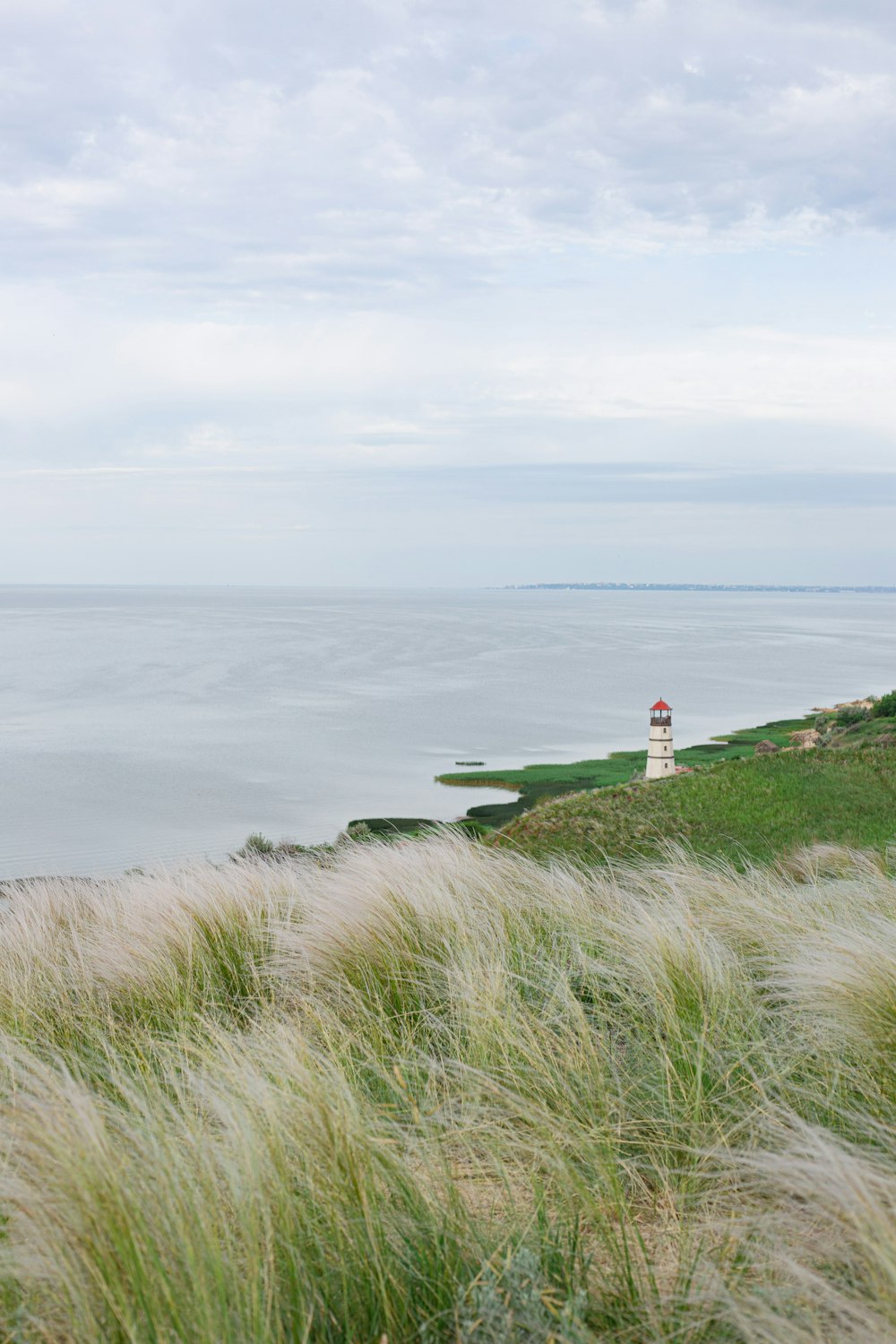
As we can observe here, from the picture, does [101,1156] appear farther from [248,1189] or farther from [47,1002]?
[47,1002]

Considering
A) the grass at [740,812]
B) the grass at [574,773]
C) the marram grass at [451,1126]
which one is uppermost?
the marram grass at [451,1126]

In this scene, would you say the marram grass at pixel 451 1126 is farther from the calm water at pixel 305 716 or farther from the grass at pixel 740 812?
the calm water at pixel 305 716

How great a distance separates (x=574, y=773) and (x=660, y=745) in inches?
172

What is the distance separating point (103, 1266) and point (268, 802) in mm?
35484

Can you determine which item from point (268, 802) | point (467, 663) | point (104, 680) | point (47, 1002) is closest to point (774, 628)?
point (467, 663)

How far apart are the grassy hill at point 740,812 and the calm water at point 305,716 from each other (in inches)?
482

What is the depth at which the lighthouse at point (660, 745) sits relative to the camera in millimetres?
33094

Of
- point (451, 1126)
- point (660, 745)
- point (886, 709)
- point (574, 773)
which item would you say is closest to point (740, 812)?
point (886, 709)

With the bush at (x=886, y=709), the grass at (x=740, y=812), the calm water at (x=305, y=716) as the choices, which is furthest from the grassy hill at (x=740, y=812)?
the calm water at (x=305, y=716)

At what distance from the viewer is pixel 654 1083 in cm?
375

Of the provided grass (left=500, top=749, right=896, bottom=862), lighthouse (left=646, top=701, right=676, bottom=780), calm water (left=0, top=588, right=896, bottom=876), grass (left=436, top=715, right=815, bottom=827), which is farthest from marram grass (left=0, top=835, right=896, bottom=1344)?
lighthouse (left=646, top=701, right=676, bottom=780)

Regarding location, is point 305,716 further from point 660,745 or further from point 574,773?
point 660,745

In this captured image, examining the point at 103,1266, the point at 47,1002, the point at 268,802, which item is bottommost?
the point at 268,802

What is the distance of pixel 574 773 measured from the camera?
36875 millimetres
